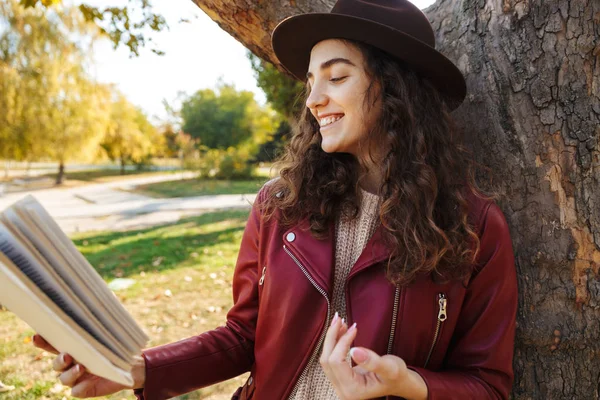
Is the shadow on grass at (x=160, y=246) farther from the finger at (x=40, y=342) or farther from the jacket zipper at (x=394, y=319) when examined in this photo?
the jacket zipper at (x=394, y=319)

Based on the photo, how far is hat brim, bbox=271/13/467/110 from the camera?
166 centimetres

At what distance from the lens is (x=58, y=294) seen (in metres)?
0.98

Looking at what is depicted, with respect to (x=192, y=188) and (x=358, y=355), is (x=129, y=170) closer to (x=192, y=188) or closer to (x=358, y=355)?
(x=192, y=188)

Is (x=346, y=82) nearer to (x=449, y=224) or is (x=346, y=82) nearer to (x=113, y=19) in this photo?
(x=449, y=224)

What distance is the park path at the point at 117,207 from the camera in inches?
485

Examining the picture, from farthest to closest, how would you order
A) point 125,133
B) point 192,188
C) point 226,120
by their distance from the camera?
Result: 1. point 226,120
2. point 125,133
3. point 192,188

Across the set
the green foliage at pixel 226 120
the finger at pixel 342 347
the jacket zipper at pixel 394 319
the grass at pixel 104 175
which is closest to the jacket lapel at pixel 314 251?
the jacket zipper at pixel 394 319

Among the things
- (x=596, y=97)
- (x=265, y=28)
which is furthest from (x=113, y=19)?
(x=596, y=97)

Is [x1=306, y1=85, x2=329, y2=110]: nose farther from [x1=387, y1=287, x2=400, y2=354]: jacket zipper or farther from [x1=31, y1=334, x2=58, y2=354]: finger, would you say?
[x1=31, y1=334, x2=58, y2=354]: finger

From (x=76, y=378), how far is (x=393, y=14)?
1.55 meters

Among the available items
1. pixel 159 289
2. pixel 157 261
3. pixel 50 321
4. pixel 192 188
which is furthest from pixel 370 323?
pixel 192 188

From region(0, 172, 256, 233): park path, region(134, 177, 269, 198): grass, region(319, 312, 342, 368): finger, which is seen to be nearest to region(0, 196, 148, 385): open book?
region(319, 312, 342, 368): finger

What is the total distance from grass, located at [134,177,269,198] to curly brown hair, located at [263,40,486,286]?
1590 centimetres

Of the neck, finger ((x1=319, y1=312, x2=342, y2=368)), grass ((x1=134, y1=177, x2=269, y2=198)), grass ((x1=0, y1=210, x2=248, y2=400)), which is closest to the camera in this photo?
finger ((x1=319, y1=312, x2=342, y2=368))
